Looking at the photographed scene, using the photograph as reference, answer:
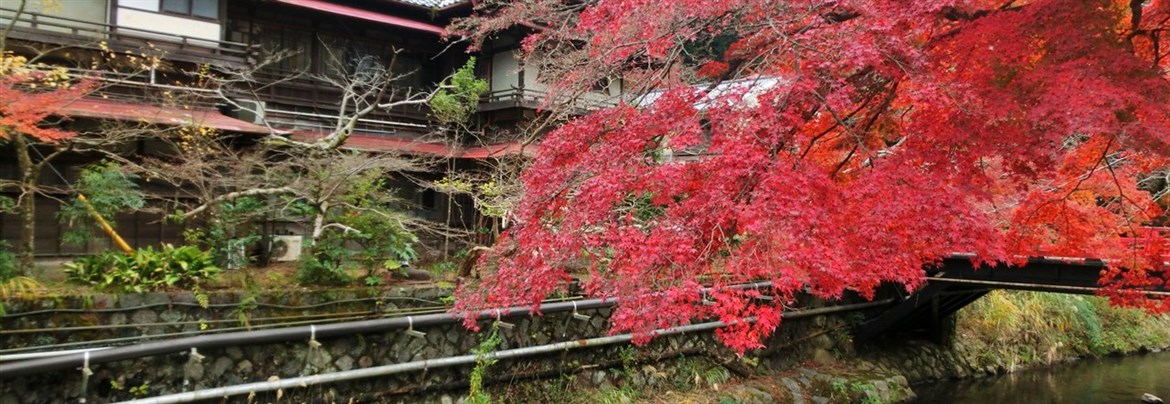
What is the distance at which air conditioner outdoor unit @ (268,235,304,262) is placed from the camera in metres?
10.1

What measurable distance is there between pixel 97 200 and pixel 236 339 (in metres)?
3.37

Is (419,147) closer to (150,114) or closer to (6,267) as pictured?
(150,114)

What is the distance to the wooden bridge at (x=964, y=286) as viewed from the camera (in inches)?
444

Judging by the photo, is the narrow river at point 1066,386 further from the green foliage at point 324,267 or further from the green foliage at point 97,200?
the green foliage at point 97,200

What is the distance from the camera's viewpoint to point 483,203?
1016cm

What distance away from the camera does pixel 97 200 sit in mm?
8414

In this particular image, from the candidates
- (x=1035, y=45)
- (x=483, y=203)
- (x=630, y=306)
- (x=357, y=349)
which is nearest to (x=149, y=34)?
(x=483, y=203)

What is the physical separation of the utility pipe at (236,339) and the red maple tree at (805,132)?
3.65ft

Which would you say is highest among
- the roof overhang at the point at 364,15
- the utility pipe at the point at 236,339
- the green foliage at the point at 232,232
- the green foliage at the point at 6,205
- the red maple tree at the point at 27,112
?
the roof overhang at the point at 364,15

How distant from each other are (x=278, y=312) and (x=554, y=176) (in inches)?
162

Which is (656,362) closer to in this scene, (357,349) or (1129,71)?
(357,349)

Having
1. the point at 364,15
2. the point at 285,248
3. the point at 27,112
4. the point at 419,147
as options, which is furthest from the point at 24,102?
the point at 364,15

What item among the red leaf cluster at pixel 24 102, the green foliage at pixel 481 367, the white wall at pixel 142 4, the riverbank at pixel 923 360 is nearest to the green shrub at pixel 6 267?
the red leaf cluster at pixel 24 102

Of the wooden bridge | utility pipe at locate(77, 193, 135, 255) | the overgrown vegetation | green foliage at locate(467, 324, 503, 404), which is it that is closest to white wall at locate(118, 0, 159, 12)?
utility pipe at locate(77, 193, 135, 255)
